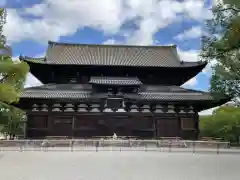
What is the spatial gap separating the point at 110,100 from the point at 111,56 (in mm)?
6440

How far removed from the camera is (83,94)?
3019 centimetres

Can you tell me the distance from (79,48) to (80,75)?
5706 mm

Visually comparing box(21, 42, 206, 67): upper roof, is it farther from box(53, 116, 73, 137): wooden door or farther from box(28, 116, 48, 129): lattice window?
box(53, 116, 73, 137): wooden door

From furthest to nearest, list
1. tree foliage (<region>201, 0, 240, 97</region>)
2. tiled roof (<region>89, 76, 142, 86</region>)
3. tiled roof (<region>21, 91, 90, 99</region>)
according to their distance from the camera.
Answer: tiled roof (<region>89, 76, 142, 86</region>), tiled roof (<region>21, 91, 90, 99</region>), tree foliage (<region>201, 0, 240, 97</region>)

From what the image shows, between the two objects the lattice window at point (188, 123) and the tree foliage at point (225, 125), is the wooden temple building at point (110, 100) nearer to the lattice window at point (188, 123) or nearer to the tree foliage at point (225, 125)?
the lattice window at point (188, 123)

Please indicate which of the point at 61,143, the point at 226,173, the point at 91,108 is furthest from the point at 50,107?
the point at 226,173

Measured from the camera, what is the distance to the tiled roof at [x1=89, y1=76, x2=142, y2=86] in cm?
3015

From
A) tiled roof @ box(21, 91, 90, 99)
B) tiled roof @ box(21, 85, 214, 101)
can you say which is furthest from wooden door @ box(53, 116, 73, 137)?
tiled roof @ box(21, 85, 214, 101)

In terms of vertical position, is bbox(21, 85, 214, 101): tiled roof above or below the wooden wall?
above

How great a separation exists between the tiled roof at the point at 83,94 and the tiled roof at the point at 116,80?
118cm

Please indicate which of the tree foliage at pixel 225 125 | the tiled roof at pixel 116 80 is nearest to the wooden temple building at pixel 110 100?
the tiled roof at pixel 116 80

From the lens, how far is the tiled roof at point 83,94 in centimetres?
2925

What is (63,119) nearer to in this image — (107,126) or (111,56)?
(107,126)

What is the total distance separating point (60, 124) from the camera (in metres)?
29.8
